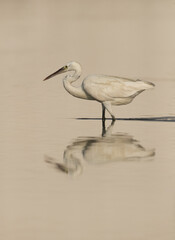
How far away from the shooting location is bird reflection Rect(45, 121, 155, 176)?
17.2 metres

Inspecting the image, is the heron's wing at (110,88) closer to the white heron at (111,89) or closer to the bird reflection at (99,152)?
the white heron at (111,89)

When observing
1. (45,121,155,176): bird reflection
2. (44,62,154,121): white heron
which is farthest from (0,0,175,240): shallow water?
(44,62,154,121): white heron

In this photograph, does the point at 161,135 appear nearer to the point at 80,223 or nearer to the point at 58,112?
the point at 58,112

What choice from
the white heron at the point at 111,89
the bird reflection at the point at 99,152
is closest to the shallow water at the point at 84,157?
the bird reflection at the point at 99,152

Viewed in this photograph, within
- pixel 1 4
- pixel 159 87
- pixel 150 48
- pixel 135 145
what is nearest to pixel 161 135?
pixel 135 145

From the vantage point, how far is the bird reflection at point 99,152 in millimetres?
17250

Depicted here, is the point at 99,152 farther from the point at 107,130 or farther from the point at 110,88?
the point at 110,88

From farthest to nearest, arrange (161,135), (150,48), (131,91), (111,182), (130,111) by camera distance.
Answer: (150,48)
(130,111)
(131,91)
(161,135)
(111,182)

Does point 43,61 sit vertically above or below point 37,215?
above

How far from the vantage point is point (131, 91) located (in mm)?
22922

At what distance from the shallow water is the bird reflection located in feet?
0.05

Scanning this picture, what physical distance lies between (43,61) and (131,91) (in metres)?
15.8

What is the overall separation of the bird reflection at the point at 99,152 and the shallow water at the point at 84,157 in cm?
1

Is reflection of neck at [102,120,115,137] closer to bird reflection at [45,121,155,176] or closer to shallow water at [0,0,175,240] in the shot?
shallow water at [0,0,175,240]
